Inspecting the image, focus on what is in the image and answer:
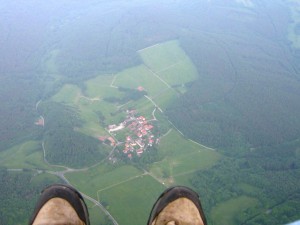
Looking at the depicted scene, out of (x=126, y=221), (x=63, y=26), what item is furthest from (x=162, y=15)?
(x=126, y=221)

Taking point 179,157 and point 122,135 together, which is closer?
point 179,157

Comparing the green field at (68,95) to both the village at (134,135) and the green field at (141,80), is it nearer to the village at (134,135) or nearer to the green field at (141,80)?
the green field at (141,80)

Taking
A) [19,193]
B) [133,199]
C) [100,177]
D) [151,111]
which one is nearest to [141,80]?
[151,111]

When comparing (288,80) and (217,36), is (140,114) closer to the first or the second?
(288,80)

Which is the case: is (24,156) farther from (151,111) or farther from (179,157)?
(179,157)

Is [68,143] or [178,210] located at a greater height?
[178,210]

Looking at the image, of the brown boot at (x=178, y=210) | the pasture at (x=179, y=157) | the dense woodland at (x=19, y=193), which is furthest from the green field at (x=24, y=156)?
the brown boot at (x=178, y=210)

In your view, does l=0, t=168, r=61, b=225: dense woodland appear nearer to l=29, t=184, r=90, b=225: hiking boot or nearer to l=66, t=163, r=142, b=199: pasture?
l=66, t=163, r=142, b=199: pasture
